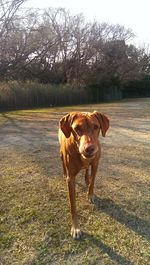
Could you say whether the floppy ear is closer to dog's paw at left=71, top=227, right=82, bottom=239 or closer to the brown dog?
the brown dog

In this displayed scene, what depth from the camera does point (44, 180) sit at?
173 inches

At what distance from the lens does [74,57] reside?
32031 mm

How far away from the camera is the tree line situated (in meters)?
24.5

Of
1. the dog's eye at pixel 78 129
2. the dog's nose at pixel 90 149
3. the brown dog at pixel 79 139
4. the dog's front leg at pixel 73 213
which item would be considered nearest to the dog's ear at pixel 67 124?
the brown dog at pixel 79 139

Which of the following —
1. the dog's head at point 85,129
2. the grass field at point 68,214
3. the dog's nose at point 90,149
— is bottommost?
the grass field at point 68,214

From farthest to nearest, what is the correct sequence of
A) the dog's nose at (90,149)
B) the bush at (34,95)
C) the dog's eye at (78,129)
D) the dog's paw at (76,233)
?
the bush at (34,95)
the dog's paw at (76,233)
the dog's eye at (78,129)
the dog's nose at (90,149)

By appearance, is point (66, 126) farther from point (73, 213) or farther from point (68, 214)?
point (68, 214)

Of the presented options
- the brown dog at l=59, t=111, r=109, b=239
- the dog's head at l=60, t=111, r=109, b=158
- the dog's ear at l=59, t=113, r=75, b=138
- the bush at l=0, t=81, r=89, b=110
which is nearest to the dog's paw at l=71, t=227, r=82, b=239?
the brown dog at l=59, t=111, r=109, b=239

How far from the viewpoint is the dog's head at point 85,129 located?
2.62m

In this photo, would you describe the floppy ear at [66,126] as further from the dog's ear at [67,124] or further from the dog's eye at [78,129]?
the dog's eye at [78,129]

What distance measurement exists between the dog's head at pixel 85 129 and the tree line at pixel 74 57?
19311mm

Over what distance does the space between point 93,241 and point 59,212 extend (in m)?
0.68

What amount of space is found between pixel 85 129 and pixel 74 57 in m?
30.3

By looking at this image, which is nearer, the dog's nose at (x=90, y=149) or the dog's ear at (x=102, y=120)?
the dog's nose at (x=90, y=149)
